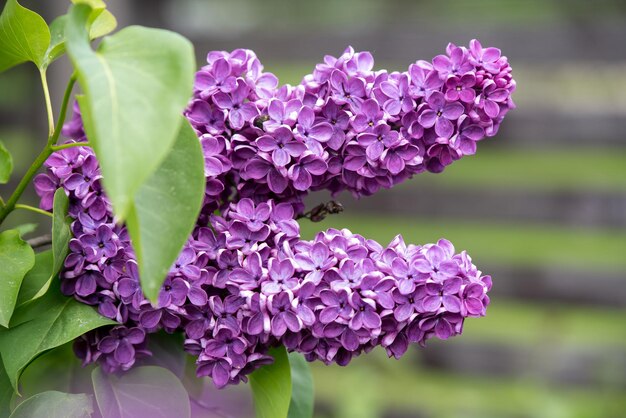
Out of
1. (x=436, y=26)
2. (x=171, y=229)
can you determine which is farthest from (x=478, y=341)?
(x=171, y=229)

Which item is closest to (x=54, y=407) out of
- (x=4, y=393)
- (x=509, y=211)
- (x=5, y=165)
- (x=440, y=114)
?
(x=4, y=393)

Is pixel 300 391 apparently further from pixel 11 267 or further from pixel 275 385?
pixel 11 267

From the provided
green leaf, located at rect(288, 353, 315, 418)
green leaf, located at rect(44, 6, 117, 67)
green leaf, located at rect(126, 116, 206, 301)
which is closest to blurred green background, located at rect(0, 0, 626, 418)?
green leaf, located at rect(288, 353, 315, 418)

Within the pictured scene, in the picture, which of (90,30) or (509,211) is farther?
(509,211)

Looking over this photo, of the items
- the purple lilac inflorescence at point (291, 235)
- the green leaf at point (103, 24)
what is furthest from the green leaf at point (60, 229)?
the green leaf at point (103, 24)

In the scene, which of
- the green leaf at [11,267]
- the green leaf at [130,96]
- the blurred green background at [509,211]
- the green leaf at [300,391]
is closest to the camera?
the green leaf at [130,96]

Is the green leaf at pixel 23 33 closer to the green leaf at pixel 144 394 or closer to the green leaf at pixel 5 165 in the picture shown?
the green leaf at pixel 5 165

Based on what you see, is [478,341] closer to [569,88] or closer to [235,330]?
[569,88]
